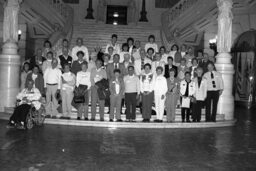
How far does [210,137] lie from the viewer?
943 cm

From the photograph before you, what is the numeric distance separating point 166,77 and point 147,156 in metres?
5.46

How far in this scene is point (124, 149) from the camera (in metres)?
7.62

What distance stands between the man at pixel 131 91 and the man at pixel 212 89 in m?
2.33

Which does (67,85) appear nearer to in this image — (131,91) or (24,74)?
(24,74)

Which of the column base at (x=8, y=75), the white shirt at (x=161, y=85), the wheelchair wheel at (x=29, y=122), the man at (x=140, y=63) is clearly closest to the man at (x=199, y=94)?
the white shirt at (x=161, y=85)

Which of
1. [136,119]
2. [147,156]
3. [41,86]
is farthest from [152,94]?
[147,156]

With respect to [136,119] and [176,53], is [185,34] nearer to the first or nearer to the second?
[176,53]

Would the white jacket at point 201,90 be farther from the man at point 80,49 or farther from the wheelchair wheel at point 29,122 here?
the wheelchair wheel at point 29,122

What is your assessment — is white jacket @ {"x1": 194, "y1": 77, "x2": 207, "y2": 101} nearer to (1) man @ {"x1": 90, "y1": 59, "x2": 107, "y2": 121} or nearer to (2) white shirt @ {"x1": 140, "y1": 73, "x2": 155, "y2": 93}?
(2) white shirt @ {"x1": 140, "y1": 73, "x2": 155, "y2": 93}

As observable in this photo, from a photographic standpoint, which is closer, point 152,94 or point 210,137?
point 210,137

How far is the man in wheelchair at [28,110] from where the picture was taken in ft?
30.9

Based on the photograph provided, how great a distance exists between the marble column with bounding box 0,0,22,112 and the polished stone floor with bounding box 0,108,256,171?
2.26 meters

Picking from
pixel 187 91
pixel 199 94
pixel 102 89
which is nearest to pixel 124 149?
pixel 102 89

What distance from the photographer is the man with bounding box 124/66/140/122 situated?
1098cm
